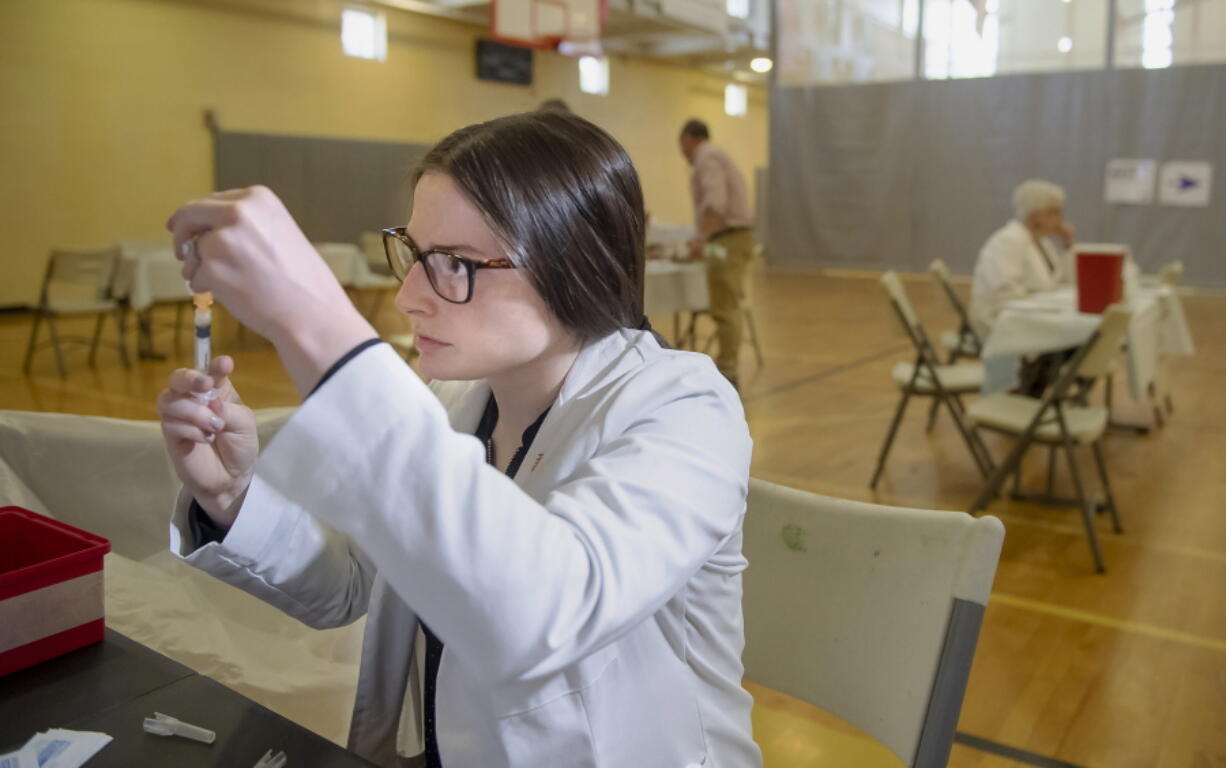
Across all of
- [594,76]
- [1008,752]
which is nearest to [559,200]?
[1008,752]

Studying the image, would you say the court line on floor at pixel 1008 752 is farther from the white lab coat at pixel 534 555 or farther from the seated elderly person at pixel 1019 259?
the seated elderly person at pixel 1019 259

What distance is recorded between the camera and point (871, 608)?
3.63ft

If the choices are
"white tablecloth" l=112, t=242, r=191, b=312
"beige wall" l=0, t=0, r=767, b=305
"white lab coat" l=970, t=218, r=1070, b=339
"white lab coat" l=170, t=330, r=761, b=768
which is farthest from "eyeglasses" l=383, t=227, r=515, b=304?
"beige wall" l=0, t=0, r=767, b=305

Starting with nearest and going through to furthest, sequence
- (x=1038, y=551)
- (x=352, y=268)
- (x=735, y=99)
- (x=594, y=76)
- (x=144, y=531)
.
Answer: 1. (x=144, y=531)
2. (x=1038, y=551)
3. (x=352, y=268)
4. (x=594, y=76)
5. (x=735, y=99)

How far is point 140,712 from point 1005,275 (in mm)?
4483

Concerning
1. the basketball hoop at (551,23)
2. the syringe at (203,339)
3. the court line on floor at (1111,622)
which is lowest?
the court line on floor at (1111,622)

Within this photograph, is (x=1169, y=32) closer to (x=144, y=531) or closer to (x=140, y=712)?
(x=144, y=531)

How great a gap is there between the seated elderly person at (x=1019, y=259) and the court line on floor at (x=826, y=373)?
4.19 feet

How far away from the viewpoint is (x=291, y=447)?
23.9 inches

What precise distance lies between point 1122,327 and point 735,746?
2845mm

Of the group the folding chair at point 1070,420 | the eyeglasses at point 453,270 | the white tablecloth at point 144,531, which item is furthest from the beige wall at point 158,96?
the eyeglasses at point 453,270

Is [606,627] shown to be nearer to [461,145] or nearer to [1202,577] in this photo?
[461,145]

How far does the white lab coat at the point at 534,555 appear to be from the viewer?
589 mm

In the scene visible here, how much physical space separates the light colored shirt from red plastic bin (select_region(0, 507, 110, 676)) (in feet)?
17.2
